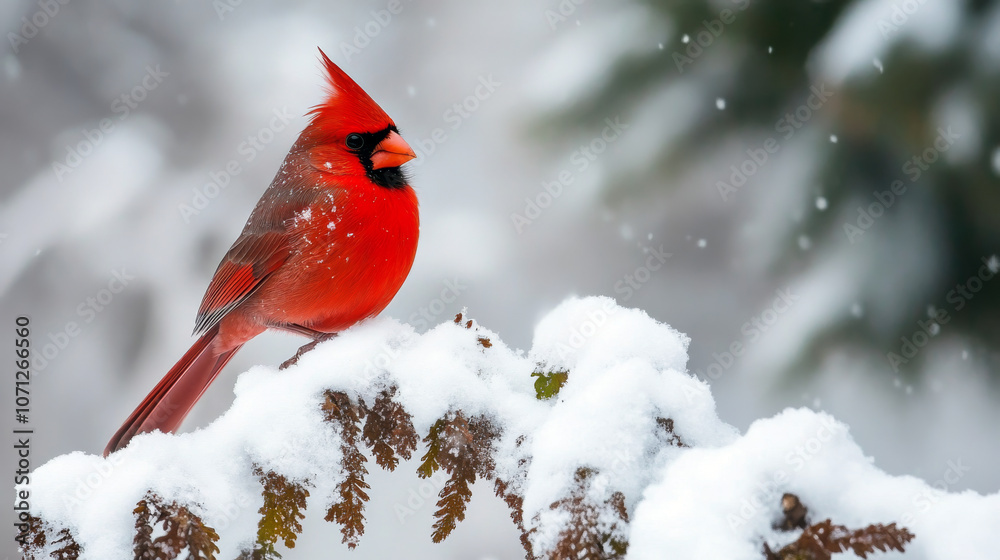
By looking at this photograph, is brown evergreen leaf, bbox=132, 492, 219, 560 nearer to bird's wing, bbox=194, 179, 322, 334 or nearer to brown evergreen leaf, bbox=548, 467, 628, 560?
brown evergreen leaf, bbox=548, 467, 628, 560

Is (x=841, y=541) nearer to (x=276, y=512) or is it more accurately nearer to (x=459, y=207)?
(x=276, y=512)

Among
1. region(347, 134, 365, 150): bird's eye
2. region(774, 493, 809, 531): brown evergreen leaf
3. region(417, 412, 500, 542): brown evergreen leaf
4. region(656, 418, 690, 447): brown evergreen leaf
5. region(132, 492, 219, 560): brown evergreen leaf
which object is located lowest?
region(132, 492, 219, 560): brown evergreen leaf

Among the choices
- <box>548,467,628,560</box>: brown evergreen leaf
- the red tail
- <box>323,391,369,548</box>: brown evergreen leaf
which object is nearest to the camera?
<box>548,467,628,560</box>: brown evergreen leaf

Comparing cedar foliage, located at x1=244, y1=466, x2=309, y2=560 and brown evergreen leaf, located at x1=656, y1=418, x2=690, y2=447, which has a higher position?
brown evergreen leaf, located at x1=656, y1=418, x2=690, y2=447

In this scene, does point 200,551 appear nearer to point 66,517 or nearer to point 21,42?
point 66,517

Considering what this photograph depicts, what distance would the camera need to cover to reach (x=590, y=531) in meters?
1.02

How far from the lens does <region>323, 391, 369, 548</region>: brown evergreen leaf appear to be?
4.13ft

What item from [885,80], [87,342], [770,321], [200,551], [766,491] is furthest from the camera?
[87,342]

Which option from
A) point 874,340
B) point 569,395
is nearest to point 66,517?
point 569,395

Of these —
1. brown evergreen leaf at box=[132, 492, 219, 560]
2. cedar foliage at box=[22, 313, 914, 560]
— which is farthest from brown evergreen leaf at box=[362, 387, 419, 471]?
brown evergreen leaf at box=[132, 492, 219, 560]

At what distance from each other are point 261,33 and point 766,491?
3.89 meters

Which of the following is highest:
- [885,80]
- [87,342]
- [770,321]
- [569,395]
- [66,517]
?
[885,80]

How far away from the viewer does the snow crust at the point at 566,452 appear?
2.93 ft

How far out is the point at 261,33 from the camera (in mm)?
3961
